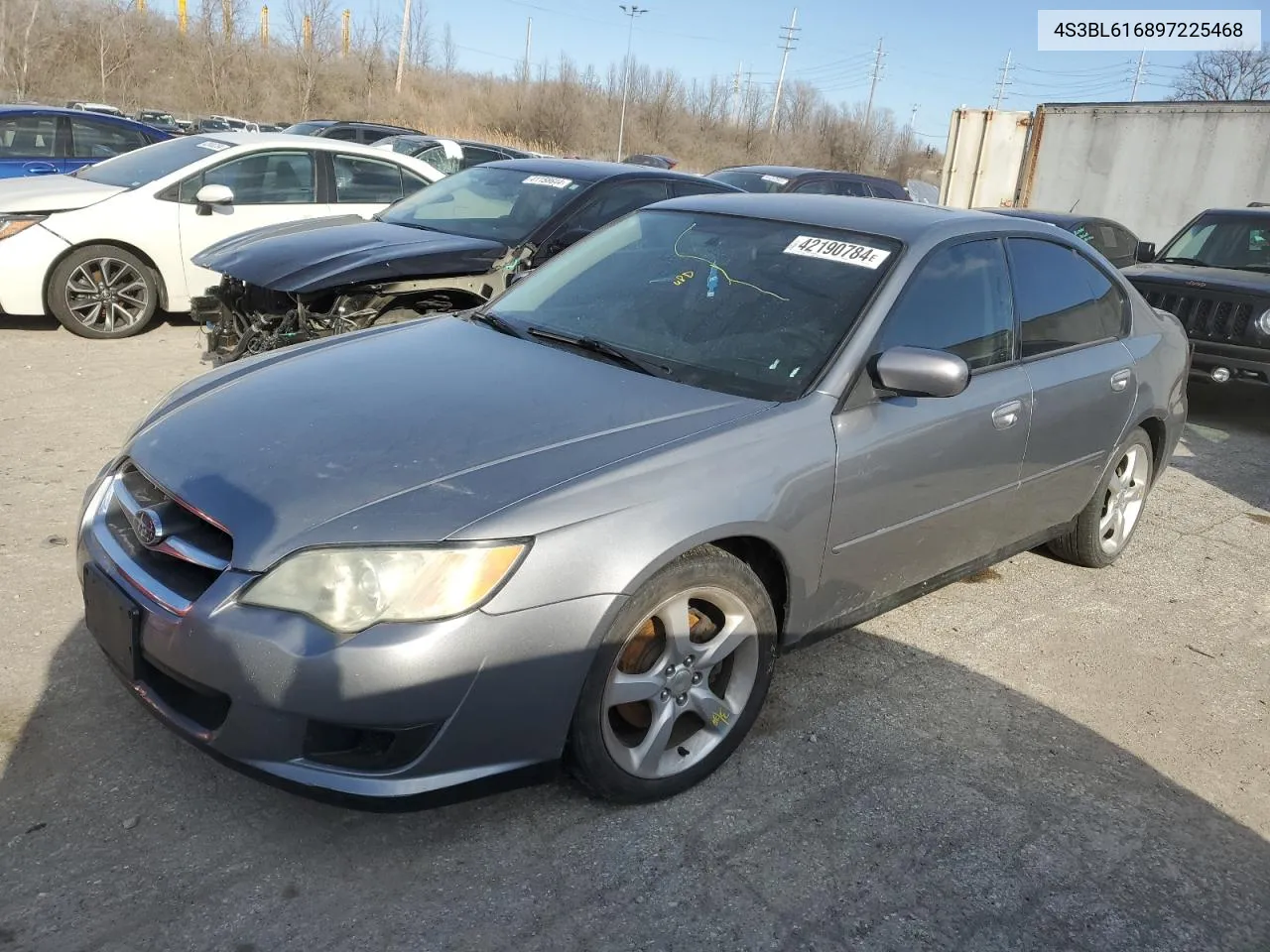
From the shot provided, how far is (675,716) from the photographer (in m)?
2.87

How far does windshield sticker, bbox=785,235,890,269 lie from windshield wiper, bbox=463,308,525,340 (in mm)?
1004

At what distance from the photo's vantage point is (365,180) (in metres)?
8.69

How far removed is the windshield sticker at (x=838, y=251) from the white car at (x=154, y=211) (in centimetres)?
554

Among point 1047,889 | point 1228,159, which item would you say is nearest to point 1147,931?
point 1047,889

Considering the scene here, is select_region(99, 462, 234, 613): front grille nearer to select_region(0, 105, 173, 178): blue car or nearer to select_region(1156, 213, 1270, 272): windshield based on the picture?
select_region(1156, 213, 1270, 272): windshield

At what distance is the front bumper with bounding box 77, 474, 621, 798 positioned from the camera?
230 cm

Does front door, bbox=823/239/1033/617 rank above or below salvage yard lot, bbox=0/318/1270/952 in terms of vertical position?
above

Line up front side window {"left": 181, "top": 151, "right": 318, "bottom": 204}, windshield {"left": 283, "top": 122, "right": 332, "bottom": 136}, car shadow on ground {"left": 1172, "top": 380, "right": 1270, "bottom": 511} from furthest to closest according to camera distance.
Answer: windshield {"left": 283, "top": 122, "right": 332, "bottom": 136} → front side window {"left": 181, "top": 151, "right": 318, "bottom": 204} → car shadow on ground {"left": 1172, "top": 380, "right": 1270, "bottom": 511}

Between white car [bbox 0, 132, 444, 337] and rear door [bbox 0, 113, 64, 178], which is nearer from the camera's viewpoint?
white car [bbox 0, 132, 444, 337]

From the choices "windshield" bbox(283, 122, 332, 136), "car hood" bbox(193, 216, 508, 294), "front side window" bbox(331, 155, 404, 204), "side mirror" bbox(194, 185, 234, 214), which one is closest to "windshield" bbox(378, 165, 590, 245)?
"car hood" bbox(193, 216, 508, 294)

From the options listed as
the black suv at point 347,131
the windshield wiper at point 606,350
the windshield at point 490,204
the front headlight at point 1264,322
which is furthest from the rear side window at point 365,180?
the black suv at point 347,131

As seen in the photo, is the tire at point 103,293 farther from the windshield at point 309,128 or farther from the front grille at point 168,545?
the windshield at point 309,128

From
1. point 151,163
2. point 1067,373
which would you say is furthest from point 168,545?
point 151,163

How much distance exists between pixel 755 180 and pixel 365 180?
452 cm
